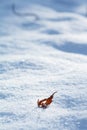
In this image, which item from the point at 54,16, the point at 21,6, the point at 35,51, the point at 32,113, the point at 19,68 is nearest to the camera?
the point at 32,113

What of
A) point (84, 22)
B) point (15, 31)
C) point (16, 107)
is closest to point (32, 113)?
point (16, 107)

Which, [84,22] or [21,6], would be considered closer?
[84,22]

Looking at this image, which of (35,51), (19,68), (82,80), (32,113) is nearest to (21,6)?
(35,51)

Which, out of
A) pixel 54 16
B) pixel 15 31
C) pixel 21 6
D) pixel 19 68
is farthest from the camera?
pixel 21 6

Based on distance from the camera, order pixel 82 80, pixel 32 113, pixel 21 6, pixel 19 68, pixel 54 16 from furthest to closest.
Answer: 1. pixel 21 6
2. pixel 54 16
3. pixel 19 68
4. pixel 82 80
5. pixel 32 113

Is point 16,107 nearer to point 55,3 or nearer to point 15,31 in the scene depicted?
point 15,31

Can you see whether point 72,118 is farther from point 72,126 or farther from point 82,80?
point 82,80
